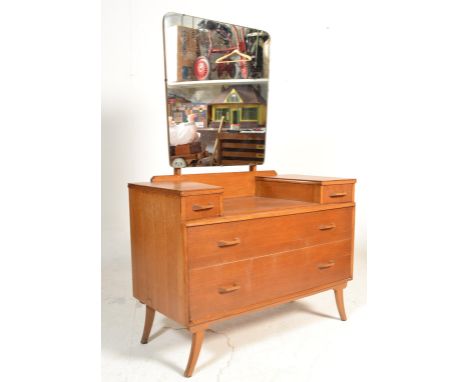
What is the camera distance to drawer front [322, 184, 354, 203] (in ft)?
7.48

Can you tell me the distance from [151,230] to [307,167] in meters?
1.80

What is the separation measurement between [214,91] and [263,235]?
0.80 meters

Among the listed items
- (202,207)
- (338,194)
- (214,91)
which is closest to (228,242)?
(202,207)

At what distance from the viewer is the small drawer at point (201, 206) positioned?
1.79m

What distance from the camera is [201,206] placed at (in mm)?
1823

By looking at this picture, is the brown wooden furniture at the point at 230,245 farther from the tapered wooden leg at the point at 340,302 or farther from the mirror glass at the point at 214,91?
the mirror glass at the point at 214,91

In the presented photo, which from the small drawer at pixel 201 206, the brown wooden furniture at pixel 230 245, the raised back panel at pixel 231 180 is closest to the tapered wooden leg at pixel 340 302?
the brown wooden furniture at pixel 230 245

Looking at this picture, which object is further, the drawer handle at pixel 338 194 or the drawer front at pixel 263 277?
the drawer handle at pixel 338 194

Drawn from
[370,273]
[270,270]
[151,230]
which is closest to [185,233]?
[151,230]

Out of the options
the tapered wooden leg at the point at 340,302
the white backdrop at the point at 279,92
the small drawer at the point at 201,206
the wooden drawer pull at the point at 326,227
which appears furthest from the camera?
the white backdrop at the point at 279,92

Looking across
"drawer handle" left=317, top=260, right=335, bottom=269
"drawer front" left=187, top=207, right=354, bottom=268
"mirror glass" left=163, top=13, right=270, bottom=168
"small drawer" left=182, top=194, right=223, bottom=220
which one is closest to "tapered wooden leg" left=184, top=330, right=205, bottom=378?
"drawer front" left=187, top=207, right=354, bottom=268

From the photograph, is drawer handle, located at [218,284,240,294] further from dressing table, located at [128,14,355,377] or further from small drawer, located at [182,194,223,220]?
small drawer, located at [182,194,223,220]

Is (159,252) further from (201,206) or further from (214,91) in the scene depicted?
(214,91)

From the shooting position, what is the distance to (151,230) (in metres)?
1.99
